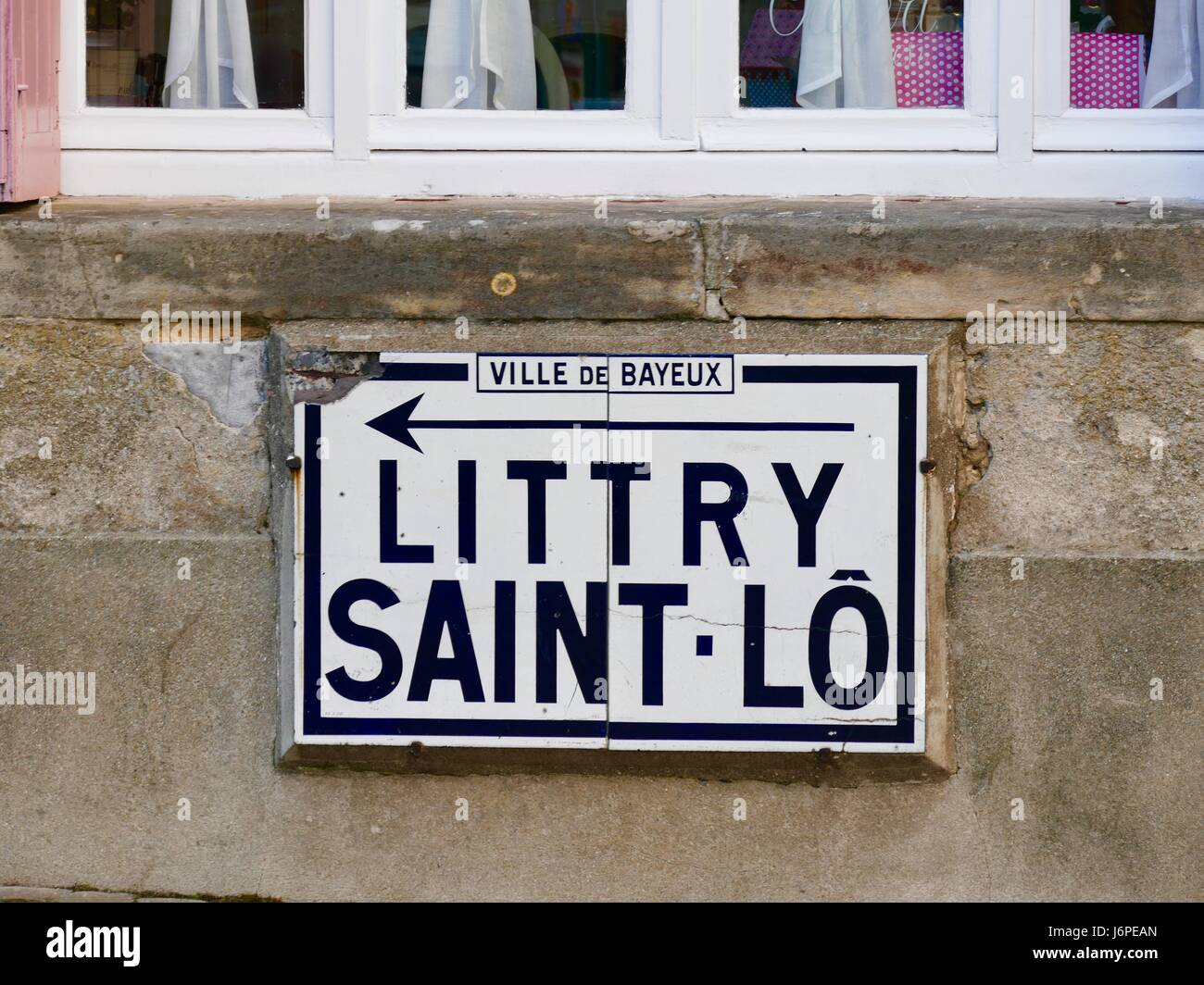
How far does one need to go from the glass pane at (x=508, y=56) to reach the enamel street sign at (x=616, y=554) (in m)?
0.73

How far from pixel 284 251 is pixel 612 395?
2.50ft

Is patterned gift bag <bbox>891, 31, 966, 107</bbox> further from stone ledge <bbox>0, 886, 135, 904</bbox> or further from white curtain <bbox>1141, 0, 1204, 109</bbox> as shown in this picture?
stone ledge <bbox>0, 886, 135, 904</bbox>

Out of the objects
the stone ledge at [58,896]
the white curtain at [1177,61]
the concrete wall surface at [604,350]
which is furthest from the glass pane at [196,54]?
the white curtain at [1177,61]

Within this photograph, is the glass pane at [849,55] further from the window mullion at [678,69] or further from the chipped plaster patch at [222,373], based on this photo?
the chipped plaster patch at [222,373]

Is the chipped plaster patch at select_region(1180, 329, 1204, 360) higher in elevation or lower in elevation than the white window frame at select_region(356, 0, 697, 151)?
lower

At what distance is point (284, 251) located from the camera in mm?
3150

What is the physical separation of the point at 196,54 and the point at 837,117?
1.52m

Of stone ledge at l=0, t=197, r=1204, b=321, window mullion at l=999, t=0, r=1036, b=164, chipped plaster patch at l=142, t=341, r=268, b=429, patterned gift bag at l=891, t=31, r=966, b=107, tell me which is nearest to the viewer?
stone ledge at l=0, t=197, r=1204, b=321

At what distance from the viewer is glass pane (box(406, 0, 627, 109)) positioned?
3.47 metres

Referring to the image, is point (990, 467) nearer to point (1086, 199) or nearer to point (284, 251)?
point (1086, 199)

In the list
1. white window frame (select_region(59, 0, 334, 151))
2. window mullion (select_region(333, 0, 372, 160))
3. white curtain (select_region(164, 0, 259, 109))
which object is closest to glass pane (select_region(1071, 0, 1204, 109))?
window mullion (select_region(333, 0, 372, 160))

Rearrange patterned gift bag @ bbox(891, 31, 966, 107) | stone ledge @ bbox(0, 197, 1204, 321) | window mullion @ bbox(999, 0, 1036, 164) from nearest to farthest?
1. stone ledge @ bbox(0, 197, 1204, 321)
2. window mullion @ bbox(999, 0, 1036, 164)
3. patterned gift bag @ bbox(891, 31, 966, 107)

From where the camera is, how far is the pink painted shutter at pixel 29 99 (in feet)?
10.3

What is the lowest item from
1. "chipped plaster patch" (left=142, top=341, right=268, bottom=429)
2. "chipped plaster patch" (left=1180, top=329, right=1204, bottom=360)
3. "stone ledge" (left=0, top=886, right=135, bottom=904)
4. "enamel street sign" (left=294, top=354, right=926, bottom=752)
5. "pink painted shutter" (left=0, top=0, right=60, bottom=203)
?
"stone ledge" (left=0, top=886, right=135, bottom=904)
